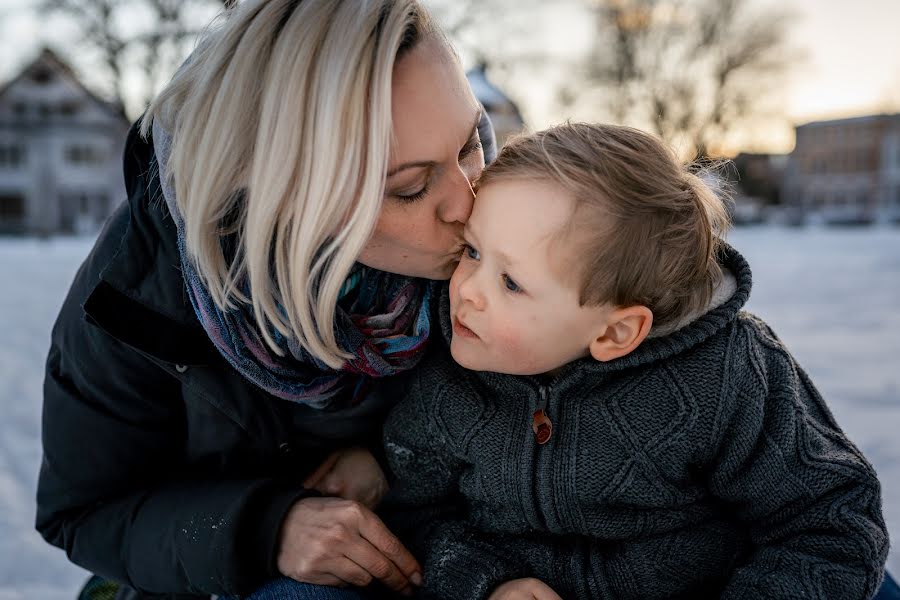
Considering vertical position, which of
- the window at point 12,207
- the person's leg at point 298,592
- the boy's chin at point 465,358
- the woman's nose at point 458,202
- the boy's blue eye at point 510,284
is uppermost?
the woman's nose at point 458,202

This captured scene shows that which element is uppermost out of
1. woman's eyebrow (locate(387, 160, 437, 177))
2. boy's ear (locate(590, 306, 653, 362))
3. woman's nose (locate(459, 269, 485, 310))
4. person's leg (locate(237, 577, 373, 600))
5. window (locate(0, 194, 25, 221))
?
woman's eyebrow (locate(387, 160, 437, 177))

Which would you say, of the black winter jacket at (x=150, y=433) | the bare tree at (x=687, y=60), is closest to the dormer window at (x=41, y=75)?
the bare tree at (x=687, y=60)

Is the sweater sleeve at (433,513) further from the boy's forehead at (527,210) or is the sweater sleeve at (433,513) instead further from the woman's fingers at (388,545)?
the boy's forehead at (527,210)

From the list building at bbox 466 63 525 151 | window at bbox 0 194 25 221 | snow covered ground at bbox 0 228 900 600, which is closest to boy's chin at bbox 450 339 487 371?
snow covered ground at bbox 0 228 900 600

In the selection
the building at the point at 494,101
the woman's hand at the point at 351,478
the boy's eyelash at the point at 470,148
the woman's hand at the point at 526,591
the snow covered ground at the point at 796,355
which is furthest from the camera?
the building at the point at 494,101

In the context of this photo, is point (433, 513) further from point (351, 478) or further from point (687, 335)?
point (687, 335)

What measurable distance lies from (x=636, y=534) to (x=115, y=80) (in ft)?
55.1

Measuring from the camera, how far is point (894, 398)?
10.9ft

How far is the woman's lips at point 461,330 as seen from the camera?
4.17 ft

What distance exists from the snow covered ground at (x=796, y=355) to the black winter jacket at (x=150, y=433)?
80 centimetres

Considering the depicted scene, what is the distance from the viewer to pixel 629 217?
3.89 feet

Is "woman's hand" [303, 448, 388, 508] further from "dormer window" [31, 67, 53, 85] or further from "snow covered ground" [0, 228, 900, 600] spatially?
"dormer window" [31, 67, 53, 85]

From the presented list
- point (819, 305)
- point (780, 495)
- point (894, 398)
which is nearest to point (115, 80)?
point (819, 305)

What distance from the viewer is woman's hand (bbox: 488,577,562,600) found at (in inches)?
48.3
